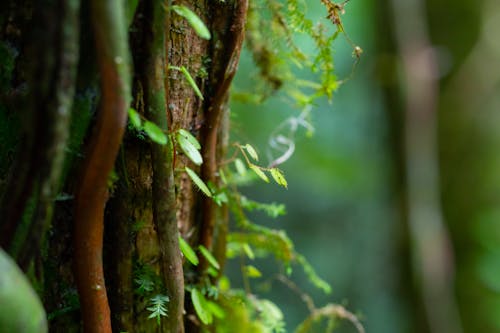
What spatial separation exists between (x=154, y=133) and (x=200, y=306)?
28 centimetres

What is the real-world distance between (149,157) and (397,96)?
182cm

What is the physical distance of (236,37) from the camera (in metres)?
0.62

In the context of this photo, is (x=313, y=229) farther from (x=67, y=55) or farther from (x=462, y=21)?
(x=67, y=55)

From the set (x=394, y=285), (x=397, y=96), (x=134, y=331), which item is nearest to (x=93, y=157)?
(x=134, y=331)

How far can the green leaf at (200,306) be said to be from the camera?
0.64 meters

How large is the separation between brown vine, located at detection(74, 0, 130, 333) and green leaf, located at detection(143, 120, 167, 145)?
0.04 meters

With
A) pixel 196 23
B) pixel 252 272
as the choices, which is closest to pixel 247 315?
pixel 252 272

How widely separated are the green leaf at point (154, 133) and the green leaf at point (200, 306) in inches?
10.4

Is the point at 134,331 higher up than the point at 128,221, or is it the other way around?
the point at 128,221

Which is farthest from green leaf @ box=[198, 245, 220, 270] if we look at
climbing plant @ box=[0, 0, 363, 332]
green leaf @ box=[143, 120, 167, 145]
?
green leaf @ box=[143, 120, 167, 145]

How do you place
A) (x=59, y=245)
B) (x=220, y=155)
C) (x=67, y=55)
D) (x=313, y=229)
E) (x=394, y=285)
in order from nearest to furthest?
(x=67, y=55)
(x=59, y=245)
(x=220, y=155)
(x=394, y=285)
(x=313, y=229)

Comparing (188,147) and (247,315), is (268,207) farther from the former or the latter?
(188,147)

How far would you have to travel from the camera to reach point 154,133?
1.54ft

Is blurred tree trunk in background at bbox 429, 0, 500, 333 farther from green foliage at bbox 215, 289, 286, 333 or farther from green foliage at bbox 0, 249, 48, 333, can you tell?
green foliage at bbox 0, 249, 48, 333
